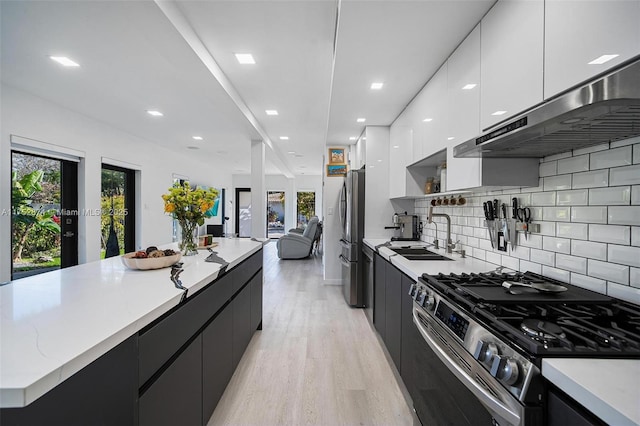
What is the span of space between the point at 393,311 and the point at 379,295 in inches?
22.8

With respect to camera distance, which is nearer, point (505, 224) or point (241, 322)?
point (505, 224)

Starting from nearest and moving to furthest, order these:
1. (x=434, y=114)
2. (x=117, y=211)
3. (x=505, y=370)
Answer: (x=505, y=370)
(x=434, y=114)
(x=117, y=211)

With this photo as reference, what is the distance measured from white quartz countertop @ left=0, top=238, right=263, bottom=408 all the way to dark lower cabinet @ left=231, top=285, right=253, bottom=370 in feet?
2.13

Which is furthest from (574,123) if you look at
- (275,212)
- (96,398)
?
(275,212)

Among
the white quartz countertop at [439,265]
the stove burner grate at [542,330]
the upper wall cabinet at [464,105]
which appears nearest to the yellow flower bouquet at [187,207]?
the white quartz countertop at [439,265]

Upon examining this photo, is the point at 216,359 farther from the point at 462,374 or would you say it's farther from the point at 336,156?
the point at 336,156

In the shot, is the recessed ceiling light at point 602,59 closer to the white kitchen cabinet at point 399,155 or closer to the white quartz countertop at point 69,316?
the white quartz countertop at point 69,316

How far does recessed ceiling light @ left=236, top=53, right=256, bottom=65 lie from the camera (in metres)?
2.61

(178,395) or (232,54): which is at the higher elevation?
(232,54)

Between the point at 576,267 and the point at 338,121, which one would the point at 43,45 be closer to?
A: the point at 338,121

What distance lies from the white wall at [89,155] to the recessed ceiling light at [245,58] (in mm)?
2679

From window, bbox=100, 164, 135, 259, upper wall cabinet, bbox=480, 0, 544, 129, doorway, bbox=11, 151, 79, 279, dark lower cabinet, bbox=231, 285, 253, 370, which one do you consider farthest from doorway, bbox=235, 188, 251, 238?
upper wall cabinet, bbox=480, 0, 544, 129

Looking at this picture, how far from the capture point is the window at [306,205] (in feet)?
39.3

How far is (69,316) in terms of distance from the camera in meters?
0.96
